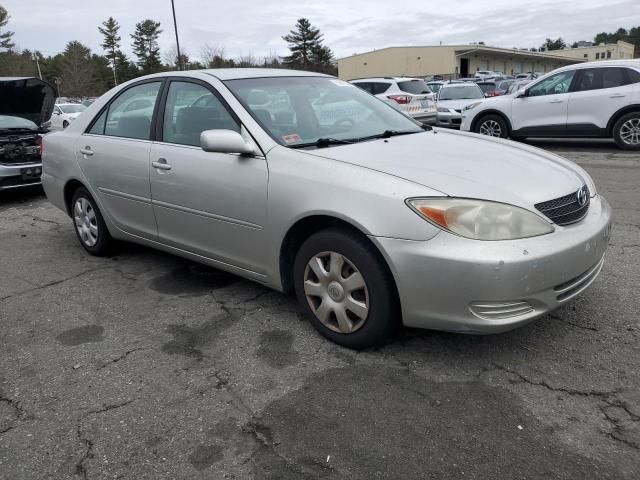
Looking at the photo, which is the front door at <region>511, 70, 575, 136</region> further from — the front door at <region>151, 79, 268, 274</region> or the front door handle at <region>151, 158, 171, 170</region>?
the front door handle at <region>151, 158, 171, 170</region>

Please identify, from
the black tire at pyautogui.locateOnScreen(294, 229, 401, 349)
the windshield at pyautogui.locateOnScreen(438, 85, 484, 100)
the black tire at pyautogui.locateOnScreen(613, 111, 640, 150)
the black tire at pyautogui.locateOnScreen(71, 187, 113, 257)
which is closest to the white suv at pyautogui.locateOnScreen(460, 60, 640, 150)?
the black tire at pyautogui.locateOnScreen(613, 111, 640, 150)

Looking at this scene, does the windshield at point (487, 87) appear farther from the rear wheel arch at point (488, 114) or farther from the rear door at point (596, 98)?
the rear door at point (596, 98)

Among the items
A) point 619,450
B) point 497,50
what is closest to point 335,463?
point 619,450

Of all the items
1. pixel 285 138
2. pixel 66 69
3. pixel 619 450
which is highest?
pixel 66 69

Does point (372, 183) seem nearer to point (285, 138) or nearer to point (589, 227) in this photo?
point (285, 138)

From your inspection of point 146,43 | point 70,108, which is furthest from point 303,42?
point 70,108

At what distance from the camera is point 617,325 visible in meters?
3.23

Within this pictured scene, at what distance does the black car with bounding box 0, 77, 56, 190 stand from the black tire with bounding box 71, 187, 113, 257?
3.26 m

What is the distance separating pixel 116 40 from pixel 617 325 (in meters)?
95.5

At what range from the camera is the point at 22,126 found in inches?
323

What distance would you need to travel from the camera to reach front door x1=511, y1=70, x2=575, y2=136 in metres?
10.6

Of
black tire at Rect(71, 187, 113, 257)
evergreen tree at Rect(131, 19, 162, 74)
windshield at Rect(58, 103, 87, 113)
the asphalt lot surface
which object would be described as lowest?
the asphalt lot surface

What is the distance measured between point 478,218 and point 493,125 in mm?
9782

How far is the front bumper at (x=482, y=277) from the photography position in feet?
8.36
